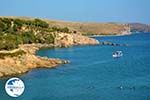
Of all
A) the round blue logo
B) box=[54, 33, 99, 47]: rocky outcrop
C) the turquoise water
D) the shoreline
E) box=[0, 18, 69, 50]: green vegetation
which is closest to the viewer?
the round blue logo

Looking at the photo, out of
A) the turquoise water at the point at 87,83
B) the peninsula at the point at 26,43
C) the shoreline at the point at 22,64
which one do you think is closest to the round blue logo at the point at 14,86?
the turquoise water at the point at 87,83

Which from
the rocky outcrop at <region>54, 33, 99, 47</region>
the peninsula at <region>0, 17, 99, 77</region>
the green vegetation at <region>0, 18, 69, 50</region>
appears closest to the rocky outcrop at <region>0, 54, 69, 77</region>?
the peninsula at <region>0, 17, 99, 77</region>

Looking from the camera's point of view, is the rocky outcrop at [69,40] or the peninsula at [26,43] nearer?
the peninsula at [26,43]

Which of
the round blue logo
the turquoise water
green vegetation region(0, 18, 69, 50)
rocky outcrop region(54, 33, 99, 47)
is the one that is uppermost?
the round blue logo

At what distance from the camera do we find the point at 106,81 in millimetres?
52844

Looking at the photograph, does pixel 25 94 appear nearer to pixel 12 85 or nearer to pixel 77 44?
pixel 12 85

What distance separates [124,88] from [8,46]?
2676 cm

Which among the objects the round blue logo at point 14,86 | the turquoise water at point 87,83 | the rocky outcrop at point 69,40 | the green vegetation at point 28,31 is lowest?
the rocky outcrop at point 69,40

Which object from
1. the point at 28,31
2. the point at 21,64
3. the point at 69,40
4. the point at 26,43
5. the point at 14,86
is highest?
the point at 14,86

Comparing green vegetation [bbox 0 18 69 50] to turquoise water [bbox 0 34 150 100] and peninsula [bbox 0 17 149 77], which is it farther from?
turquoise water [bbox 0 34 150 100]

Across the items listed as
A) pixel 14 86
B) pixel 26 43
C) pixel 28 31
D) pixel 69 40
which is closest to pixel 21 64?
pixel 14 86

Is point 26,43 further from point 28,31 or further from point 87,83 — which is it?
point 87,83

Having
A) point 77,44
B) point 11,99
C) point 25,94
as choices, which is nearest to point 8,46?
point 25,94

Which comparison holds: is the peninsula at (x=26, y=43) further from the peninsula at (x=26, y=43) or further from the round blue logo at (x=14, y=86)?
the round blue logo at (x=14, y=86)
